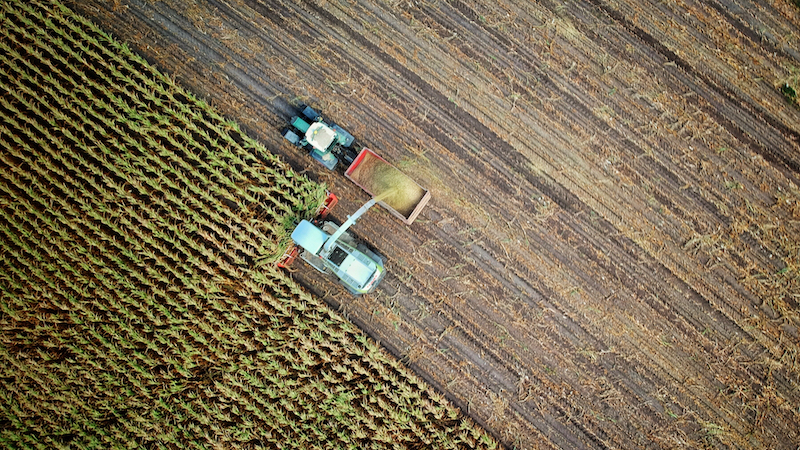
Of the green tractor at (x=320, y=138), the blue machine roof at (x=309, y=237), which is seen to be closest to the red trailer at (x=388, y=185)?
the green tractor at (x=320, y=138)

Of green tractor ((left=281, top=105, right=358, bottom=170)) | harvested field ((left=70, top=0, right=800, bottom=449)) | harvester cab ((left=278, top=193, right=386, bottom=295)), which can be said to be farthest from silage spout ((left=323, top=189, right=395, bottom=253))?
green tractor ((left=281, top=105, right=358, bottom=170))

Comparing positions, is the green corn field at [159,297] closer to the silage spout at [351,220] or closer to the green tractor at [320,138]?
the green tractor at [320,138]

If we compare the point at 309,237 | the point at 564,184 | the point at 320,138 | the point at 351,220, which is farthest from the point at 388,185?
the point at 564,184

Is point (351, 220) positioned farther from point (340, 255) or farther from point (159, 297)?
point (159, 297)

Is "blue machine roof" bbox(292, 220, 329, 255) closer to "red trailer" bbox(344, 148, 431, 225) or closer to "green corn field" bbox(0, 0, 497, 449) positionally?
"green corn field" bbox(0, 0, 497, 449)

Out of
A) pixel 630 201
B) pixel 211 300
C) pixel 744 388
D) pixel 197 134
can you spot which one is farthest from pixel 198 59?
pixel 744 388

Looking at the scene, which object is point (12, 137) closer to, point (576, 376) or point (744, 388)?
point (576, 376)
